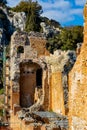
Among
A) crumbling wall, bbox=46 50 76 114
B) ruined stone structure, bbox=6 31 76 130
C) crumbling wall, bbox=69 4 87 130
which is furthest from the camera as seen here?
ruined stone structure, bbox=6 31 76 130

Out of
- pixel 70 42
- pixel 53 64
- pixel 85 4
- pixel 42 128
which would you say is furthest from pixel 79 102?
pixel 70 42

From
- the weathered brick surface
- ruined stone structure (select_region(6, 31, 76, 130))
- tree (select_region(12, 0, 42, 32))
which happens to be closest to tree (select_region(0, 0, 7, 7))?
tree (select_region(12, 0, 42, 32))

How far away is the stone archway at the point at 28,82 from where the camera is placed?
48.7 m

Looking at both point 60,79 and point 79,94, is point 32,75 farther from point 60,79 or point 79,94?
point 79,94

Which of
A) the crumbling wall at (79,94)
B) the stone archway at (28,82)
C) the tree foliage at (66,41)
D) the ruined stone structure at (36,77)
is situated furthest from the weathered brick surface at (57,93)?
the crumbling wall at (79,94)

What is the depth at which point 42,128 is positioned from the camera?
83.9ft

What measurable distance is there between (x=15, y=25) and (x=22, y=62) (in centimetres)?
4254

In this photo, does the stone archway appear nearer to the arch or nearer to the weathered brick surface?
the arch

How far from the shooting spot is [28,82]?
48.9 m

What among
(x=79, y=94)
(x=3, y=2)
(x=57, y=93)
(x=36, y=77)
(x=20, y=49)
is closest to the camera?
(x=79, y=94)

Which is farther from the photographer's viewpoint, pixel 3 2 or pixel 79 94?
pixel 3 2

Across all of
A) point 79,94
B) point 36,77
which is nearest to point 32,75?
point 36,77

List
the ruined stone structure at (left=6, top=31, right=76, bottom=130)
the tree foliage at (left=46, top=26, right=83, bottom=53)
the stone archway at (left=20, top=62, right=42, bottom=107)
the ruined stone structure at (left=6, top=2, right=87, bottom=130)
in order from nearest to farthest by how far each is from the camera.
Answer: the ruined stone structure at (left=6, top=2, right=87, bottom=130), the ruined stone structure at (left=6, top=31, right=76, bottom=130), the stone archway at (left=20, top=62, right=42, bottom=107), the tree foliage at (left=46, top=26, right=83, bottom=53)

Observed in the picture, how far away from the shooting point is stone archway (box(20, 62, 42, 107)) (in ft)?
160
